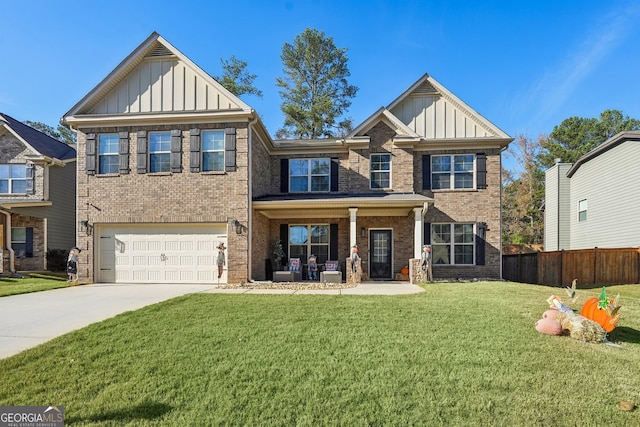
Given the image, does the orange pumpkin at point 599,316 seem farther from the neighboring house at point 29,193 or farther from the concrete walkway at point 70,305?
the neighboring house at point 29,193

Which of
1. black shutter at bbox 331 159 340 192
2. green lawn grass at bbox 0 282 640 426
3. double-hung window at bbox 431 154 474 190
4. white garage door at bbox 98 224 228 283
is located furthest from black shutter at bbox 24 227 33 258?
double-hung window at bbox 431 154 474 190

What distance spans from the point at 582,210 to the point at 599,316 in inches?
537

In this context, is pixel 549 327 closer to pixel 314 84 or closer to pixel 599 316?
pixel 599 316

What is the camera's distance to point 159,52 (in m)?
11.7

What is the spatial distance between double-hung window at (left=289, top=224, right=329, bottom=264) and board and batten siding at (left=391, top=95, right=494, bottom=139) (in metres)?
5.79

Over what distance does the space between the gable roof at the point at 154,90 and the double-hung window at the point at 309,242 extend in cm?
533

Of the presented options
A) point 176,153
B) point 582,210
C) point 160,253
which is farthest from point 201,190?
point 582,210

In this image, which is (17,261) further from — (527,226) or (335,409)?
(527,226)

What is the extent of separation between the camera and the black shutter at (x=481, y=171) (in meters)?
13.1

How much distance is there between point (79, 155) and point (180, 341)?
10.6 meters

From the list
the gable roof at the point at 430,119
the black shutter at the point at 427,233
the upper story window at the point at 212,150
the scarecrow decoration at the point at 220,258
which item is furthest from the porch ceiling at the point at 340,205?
the gable roof at the point at 430,119

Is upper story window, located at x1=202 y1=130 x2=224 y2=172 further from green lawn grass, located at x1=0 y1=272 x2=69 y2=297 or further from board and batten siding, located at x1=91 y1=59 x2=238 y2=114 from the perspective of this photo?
green lawn grass, located at x1=0 y1=272 x2=69 y2=297

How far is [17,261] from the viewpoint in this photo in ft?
49.2

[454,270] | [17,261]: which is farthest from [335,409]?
[17,261]
